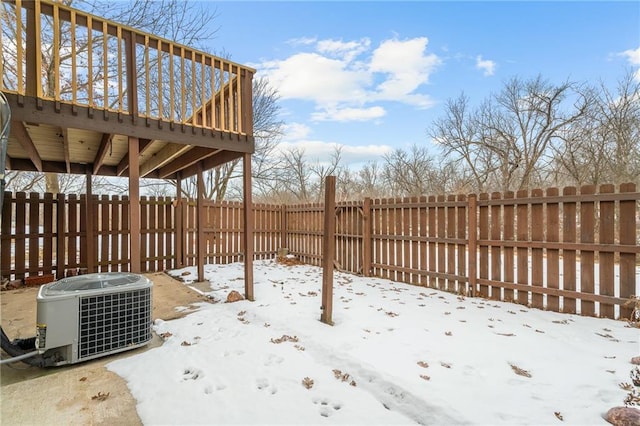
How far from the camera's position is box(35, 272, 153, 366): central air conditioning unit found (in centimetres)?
219

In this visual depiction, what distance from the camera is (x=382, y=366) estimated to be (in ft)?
7.77

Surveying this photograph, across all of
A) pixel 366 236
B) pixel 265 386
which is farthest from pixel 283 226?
Result: pixel 265 386

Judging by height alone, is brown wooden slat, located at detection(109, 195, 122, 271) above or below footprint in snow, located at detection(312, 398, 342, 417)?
above

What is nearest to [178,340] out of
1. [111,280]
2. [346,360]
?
[111,280]

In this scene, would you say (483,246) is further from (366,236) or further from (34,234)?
(34,234)

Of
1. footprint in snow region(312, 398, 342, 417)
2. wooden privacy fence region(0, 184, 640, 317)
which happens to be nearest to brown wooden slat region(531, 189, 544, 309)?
wooden privacy fence region(0, 184, 640, 317)

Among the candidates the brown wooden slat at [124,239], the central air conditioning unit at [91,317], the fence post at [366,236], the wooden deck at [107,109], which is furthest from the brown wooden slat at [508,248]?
the brown wooden slat at [124,239]

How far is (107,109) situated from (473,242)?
5.16 meters

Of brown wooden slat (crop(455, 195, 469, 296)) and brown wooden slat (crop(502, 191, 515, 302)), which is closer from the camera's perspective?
brown wooden slat (crop(502, 191, 515, 302))

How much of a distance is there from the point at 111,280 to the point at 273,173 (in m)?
11.8

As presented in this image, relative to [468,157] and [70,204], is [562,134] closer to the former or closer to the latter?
[468,157]

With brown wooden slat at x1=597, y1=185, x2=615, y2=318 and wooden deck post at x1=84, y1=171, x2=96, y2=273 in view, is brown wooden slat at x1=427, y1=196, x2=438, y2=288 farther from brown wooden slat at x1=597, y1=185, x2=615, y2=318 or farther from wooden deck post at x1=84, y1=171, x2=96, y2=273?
wooden deck post at x1=84, y1=171, x2=96, y2=273

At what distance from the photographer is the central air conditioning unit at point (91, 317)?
219 cm

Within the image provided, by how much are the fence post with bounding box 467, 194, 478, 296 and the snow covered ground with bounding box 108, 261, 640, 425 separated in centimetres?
60
